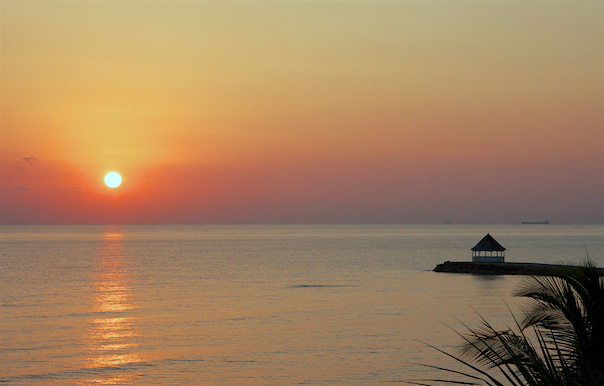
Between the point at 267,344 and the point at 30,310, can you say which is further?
the point at 30,310

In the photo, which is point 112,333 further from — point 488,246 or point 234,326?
point 488,246

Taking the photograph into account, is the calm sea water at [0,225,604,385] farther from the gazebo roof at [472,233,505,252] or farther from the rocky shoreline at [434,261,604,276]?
the gazebo roof at [472,233,505,252]

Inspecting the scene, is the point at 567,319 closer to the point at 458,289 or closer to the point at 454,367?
the point at 454,367

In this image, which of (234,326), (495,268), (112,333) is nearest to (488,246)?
(495,268)

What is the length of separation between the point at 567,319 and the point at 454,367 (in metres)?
21.2

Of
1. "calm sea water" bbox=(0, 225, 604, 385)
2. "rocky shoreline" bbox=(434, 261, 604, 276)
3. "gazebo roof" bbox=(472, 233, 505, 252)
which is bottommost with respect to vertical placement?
"calm sea water" bbox=(0, 225, 604, 385)

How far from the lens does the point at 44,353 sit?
34.5 metres

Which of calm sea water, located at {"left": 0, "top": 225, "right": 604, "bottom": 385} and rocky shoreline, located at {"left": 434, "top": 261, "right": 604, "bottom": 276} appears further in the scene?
rocky shoreline, located at {"left": 434, "top": 261, "right": 604, "bottom": 276}

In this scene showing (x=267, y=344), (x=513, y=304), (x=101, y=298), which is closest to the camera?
(x=267, y=344)

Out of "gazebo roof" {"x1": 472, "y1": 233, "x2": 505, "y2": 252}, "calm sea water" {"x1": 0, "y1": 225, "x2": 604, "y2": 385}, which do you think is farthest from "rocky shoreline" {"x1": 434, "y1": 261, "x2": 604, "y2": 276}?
"calm sea water" {"x1": 0, "y1": 225, "x2": 604, "y2": 385}

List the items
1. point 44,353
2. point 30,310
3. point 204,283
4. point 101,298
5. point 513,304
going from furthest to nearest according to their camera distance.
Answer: point 204,283, point 101,298, point 513,304, point 30,310, point 44,353

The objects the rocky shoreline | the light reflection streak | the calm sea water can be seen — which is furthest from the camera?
the rocky shoreline

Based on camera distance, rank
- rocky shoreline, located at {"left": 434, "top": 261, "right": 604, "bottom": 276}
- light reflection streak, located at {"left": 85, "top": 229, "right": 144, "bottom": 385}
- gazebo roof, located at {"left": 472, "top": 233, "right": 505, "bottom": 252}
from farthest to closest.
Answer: gazebo roof, located at {"left": 472, "top": 233, "right": 505, "bottom": 252} < rocky shoreline, located at {"left": 434, "top": 261, "right": 604, "bottom": 276} < light reflection streak, located at {"left": 85, "top": 229, "right": 144, "bottom": 385}

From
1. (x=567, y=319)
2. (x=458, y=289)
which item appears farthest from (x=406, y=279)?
(x=567, y=319)
